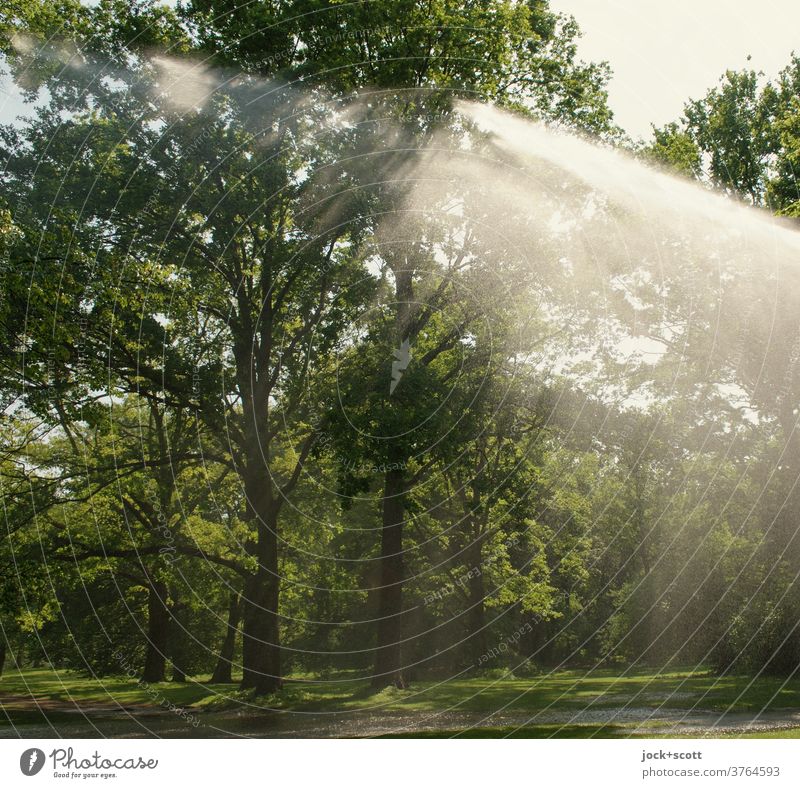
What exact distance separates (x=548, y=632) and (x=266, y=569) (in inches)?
1145

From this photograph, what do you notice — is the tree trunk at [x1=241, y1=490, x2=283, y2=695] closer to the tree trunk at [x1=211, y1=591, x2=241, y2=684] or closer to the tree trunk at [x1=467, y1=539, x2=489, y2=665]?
the tree trunk at [x1=467, y1=539, x2=489, y2=665]

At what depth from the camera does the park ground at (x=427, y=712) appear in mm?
15266

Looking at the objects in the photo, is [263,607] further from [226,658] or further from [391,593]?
[226,658]

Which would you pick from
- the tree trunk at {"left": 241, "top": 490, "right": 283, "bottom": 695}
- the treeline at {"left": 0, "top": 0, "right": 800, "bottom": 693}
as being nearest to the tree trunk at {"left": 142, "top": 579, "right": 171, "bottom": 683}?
the treeline at {"left": 0, "top": 0, "right": 800, "bottom": 693}

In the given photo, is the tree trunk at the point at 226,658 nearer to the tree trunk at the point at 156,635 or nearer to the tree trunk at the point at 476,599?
the tree trunk at the point at 156,635

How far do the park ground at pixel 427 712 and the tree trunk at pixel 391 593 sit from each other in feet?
2.66

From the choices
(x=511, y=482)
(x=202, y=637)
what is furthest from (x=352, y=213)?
(x=202, y=637)

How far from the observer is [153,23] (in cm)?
1998

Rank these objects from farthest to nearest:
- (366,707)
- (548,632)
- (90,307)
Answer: (548,632)
(366,707)
(90,307)

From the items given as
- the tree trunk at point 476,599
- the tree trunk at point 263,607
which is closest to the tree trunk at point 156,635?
the tree trunk at point 263,607

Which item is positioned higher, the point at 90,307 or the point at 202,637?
the point at 90,307

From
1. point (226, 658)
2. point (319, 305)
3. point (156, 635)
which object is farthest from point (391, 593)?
point (226, 658)

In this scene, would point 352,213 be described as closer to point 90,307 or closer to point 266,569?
point 90,307

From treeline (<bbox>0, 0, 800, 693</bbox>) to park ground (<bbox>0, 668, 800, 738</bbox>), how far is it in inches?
76.5
